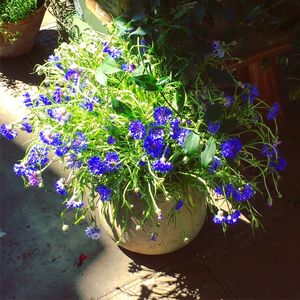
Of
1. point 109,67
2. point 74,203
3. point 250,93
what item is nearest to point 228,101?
point 250,93

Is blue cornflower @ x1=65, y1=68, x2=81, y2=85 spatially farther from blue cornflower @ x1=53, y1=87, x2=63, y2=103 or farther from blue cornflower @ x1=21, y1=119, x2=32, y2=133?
blue cornflower @ x1=21, y1=119, x2=32, y2=133

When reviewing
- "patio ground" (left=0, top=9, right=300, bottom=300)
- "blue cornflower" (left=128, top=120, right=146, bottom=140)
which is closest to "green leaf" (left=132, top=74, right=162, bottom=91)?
"blue cornflower" (left=128, top=120, right=146, bottom=140)

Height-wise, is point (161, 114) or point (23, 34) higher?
point (161, 114)

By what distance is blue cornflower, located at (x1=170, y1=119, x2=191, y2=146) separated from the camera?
5.34ft

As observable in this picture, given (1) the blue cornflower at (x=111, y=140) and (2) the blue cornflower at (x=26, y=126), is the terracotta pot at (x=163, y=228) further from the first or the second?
(2) the blue cornflower at (x=26, y=126)

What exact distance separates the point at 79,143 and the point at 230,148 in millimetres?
503

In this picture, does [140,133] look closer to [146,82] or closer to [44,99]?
[146,82]

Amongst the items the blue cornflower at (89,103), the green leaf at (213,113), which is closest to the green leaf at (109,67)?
the blue cornflower at (89,103)

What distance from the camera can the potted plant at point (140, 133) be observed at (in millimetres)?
1634

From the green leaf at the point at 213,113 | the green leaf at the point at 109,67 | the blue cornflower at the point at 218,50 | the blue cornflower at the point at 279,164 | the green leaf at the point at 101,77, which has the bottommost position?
the blue cornflower at the point at 279,164

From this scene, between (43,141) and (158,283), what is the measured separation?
2.66ft

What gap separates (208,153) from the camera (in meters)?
1.57

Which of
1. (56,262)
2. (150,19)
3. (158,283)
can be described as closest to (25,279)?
(56,262)

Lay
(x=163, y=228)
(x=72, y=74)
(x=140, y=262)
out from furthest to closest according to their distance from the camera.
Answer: (x=140, y=262)
(x=163, y=228)
(x=72, y=74)
